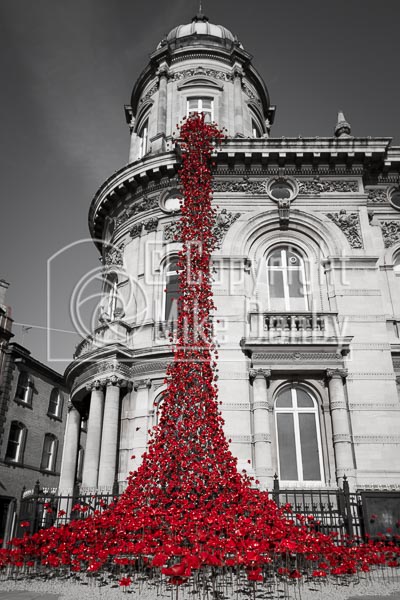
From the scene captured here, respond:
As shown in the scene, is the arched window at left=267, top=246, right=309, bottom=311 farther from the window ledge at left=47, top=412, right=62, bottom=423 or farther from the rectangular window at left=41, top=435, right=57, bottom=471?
the rectangular window at left=41, top=435, right=57, bottom=471

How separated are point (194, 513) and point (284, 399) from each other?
5.91 m

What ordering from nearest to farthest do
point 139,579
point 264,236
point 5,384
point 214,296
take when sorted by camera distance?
point 139,579
point 214,296
point 264,236
point 5,384

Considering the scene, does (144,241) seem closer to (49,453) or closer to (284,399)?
(284,399)

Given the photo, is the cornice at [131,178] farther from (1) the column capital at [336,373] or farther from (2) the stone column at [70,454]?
(1) the column capital at [336,373]

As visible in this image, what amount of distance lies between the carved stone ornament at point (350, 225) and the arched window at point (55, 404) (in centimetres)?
2539

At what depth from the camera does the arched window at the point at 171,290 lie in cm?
1891

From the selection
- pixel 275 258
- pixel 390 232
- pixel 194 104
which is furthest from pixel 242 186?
pixel 194 104

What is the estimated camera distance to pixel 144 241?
805 inches

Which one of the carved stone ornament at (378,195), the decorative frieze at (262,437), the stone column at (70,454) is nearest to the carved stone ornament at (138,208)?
the stone column at (70,454)

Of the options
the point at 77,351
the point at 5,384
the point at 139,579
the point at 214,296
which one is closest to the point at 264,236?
the point at 214,296

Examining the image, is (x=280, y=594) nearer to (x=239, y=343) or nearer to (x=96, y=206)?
(x=239, y=343)

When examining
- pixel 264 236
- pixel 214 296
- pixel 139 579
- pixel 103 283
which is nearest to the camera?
pixel 139 579

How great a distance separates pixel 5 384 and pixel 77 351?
43.2 feet

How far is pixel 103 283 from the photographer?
22.6m
